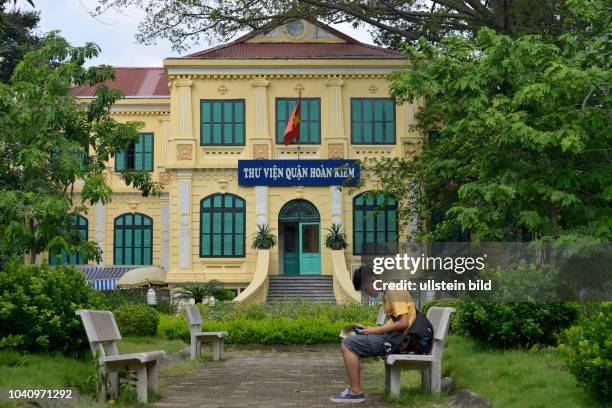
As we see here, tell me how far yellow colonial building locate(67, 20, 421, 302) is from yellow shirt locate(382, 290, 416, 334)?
21.9 metres

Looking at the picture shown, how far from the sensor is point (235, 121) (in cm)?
3231

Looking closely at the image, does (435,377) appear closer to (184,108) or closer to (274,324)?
(274,324)

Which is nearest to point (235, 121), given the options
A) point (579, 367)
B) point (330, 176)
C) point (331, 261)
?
point (330, 176)

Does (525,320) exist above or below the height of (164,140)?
below

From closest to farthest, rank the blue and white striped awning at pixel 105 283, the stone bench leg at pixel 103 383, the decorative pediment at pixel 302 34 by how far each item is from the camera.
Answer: the stone bench leg at pixel 103 383 < the blue and white striped awning at pixel 105 283 < the decorative pediment at pixel 302 34

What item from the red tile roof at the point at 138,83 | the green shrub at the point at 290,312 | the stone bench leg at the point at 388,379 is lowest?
the green shrub at the point at 290,312

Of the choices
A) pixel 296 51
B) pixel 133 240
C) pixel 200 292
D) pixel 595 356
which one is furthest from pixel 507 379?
pixel 133 240

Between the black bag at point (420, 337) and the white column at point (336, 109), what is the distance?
74.2 feet

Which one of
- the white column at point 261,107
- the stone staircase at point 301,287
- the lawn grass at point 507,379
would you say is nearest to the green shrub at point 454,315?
the lawn grass at point 507,379

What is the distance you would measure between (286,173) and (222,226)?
9.26 ft

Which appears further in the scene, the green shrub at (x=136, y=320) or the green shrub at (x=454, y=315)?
the green shrub at (x=136, y=320)

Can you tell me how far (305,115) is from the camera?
106ft

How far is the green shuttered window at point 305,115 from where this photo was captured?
1270 inches
